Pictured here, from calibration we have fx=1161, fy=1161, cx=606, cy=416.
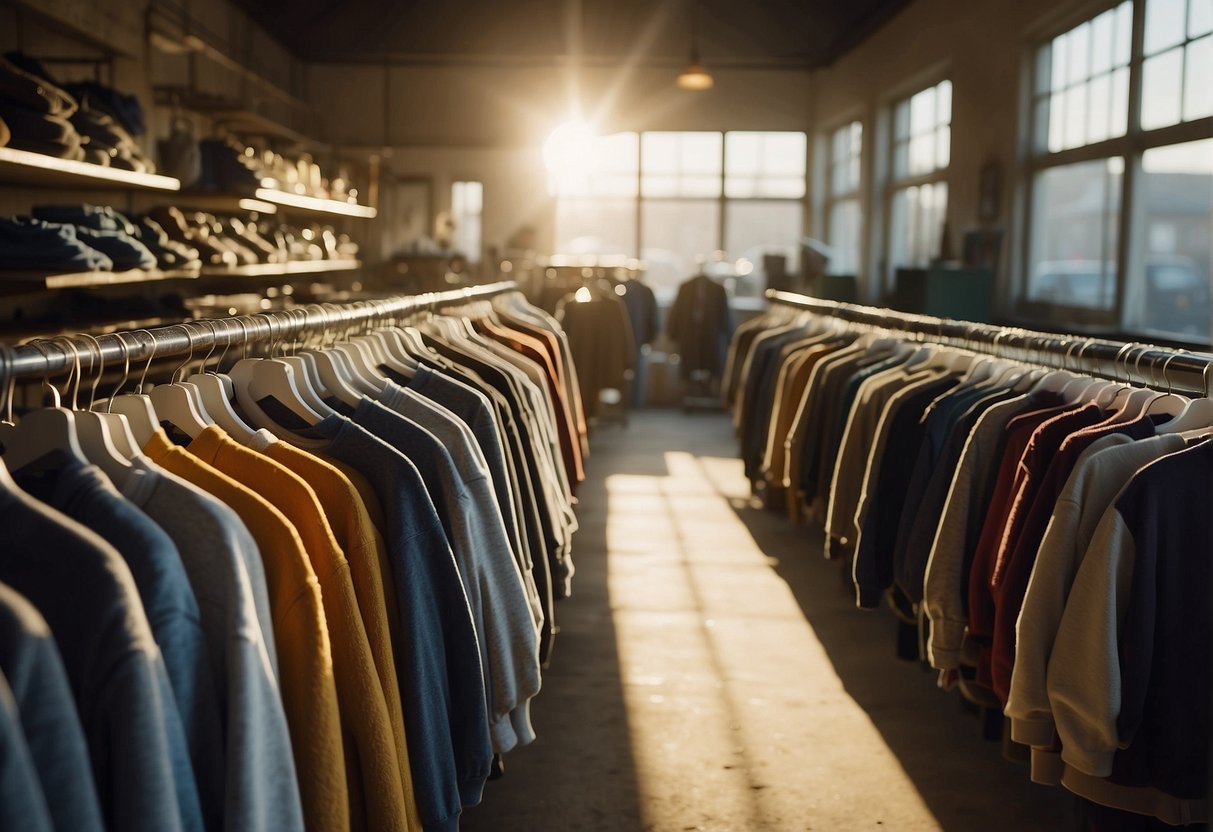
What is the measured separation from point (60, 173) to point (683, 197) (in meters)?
7.44

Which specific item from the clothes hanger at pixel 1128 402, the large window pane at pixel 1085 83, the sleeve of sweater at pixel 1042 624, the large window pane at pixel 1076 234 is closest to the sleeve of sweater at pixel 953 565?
the clothes hanger at pixel 1128 402

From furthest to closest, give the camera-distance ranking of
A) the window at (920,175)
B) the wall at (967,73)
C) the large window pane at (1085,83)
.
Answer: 1. the window at (920,175)
2. the wall at (967,73)
3. the large window pane at (1085,83)

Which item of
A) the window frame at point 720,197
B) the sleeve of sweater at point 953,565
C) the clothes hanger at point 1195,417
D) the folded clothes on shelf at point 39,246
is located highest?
the window frame at point 720,197

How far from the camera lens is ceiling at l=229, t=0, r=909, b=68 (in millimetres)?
10508

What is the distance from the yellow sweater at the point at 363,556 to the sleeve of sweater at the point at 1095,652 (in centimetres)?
113

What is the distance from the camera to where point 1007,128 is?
21.0 feet

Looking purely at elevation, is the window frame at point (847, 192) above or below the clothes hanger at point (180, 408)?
above

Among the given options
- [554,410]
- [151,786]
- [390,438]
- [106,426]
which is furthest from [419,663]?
[554,410]

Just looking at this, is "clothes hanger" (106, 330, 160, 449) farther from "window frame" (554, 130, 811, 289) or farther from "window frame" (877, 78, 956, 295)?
"window frame" (554, 130, 811, 289)

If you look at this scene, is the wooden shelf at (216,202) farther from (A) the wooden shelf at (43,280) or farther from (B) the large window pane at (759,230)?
(B) the large window pane at (759,230)

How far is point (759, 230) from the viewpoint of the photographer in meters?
11.2

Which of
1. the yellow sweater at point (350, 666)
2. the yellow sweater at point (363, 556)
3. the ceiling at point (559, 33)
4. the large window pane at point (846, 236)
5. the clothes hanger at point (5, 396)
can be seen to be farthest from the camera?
the ceiling at point (559, 33)

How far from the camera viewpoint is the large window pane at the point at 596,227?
36.8 feet

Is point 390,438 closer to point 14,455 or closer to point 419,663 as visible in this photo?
point 419,663
